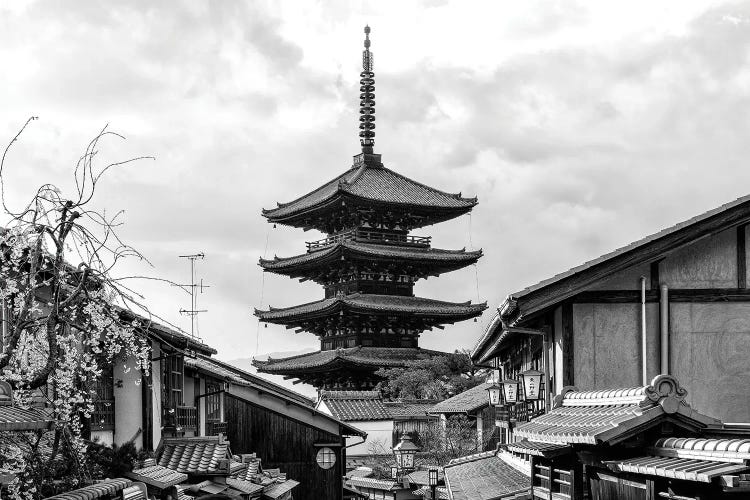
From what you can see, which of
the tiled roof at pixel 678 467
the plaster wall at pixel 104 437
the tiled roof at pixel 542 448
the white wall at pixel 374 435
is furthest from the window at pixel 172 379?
the white wall at pixel 374 435

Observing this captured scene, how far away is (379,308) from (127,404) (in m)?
32.5

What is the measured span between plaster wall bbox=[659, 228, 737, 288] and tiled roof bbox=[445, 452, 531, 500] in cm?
420

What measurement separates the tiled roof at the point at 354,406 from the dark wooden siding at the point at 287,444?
452 inches

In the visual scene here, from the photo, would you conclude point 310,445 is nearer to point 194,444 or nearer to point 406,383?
point 194,444

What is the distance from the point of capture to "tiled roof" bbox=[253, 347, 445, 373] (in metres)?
54.2

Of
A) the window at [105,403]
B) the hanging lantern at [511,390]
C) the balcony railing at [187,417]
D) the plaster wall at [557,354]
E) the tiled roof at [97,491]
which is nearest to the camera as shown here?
the tiled roof at [97,491]

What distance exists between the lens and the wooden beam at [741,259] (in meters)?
14.9

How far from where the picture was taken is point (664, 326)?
1473cm

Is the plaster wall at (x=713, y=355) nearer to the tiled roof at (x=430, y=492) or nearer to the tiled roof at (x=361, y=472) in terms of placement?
the tiled roof at (x=430, y=492)

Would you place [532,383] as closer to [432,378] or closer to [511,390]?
[511,390]

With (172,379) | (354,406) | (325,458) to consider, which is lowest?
(325,458)

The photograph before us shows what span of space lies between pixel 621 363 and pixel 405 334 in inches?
1695

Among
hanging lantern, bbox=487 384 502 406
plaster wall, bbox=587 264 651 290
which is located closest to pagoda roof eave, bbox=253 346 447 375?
hanging lantern, bbox=487 384 502 406

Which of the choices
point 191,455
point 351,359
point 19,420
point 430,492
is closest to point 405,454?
point 430,492
